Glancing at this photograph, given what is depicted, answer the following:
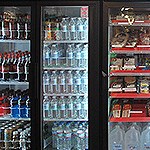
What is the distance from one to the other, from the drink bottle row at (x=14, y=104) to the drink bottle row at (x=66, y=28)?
70 cm

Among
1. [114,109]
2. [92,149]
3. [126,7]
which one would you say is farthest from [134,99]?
[126,7]

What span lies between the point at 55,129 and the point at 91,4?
138 centimetres

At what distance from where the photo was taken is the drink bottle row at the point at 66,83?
3.23 meters

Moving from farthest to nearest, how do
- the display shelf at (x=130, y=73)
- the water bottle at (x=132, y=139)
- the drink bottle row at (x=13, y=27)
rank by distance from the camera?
the drink bottle row at (x=13, y=27)
the water bottle at (x=132, y=139)
the display shelf at (x=130, y=73)

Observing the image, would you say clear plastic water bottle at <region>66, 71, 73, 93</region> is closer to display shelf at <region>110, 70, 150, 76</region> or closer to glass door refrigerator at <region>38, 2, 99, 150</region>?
glass door refrigerator at <region>38, 2, 99, 150</region>

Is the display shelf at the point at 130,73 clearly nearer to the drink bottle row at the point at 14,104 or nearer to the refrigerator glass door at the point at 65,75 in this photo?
the refrigerator glass door at the point at 65,75

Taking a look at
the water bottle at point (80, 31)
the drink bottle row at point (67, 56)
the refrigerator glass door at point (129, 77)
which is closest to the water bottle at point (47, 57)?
the drink bottle row at point (67, 56)

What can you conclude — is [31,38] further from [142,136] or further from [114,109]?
[142,136]

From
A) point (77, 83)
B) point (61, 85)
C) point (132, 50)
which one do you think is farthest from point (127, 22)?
point (61, 85)

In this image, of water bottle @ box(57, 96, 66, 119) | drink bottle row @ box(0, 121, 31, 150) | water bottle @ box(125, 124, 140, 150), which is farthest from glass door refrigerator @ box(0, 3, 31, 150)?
water bottle @ box(125, 124, 140, 150)

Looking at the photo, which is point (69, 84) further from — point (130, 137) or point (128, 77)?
point (130, 137)

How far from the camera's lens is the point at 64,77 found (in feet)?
10.7

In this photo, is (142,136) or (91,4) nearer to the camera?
(91,4)

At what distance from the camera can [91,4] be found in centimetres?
293
